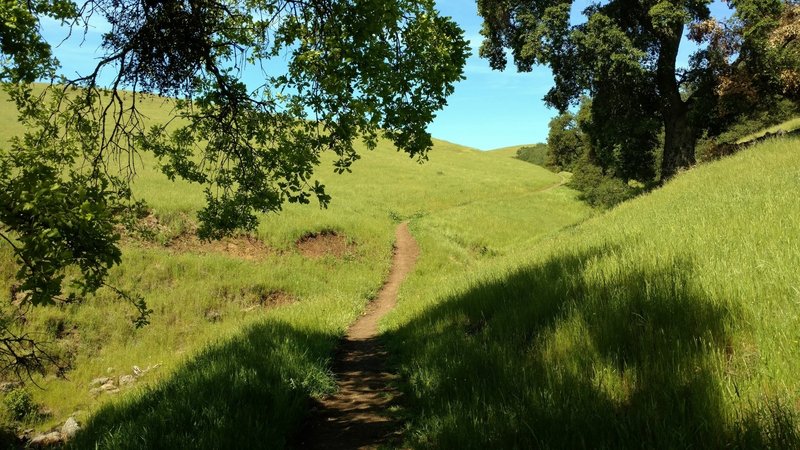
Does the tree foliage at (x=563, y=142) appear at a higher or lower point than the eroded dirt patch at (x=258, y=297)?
higher

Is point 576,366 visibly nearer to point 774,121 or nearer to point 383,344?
point 383,344

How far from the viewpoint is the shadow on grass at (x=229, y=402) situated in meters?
4.44

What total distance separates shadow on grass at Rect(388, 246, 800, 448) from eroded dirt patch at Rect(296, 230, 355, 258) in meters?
15.5

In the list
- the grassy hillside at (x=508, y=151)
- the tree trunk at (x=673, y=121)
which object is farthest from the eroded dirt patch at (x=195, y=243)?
the grassy hillside at (x=508, y=151)

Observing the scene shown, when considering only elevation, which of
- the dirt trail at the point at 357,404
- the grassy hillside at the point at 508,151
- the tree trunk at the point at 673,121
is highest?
the grassy hillside at the point at 508,151

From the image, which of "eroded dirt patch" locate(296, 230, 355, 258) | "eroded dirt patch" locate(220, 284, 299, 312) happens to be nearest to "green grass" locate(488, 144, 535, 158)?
"eroded dirt patch" locate(296, 230, 355, 258)

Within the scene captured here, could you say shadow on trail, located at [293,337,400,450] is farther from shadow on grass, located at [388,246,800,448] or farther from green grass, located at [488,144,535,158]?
green grass, located at [488,144,535,158]

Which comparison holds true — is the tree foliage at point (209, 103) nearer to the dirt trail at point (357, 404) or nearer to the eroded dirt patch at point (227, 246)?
the dirt trail at point (357, 404)

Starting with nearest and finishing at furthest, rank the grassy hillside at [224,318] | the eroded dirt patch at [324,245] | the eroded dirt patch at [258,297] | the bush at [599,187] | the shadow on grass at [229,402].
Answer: the shadow on grass at [229,402]
the grassy hillside at [224,318]
the eroded dirt patch at [258,297]
the eroded dirt patch at [324,245]
the bush at [599,187]

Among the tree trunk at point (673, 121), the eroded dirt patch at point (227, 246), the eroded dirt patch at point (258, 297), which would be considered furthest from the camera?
the tree trunk at point (673, 121)

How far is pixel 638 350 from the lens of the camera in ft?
Answer: 12.0

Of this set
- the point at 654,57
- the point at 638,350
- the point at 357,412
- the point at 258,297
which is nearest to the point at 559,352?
the point at 638,350

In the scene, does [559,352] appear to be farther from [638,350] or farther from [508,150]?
[508,150]

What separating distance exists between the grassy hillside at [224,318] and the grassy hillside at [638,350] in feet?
6.24
